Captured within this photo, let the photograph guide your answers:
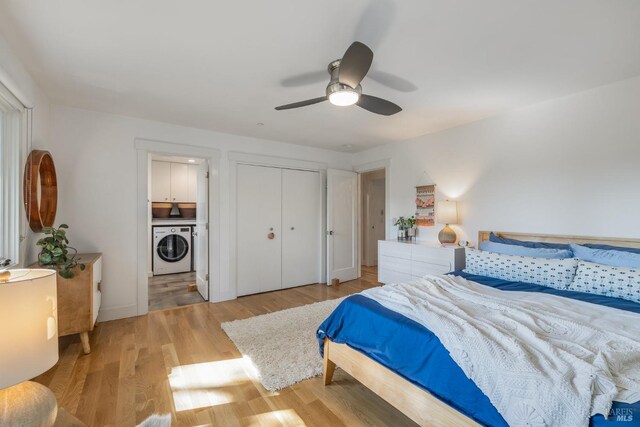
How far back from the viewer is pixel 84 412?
184cm

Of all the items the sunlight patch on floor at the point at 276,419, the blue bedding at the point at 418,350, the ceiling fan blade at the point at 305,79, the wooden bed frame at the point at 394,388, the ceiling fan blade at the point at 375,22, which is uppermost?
the ceiling fan blade at the point at 375,22

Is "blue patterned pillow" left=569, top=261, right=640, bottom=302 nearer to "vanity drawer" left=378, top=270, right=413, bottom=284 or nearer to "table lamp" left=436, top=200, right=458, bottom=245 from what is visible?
"table lamp" left=436, top=200, right=458, bottom=245

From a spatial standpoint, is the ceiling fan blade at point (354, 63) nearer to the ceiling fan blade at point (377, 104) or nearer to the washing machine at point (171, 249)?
the ceiling fan blade at point (377, 104)

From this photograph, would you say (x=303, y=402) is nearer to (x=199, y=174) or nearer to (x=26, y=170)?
(x=26, y=170)

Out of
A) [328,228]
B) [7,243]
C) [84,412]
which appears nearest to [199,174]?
[328,228]

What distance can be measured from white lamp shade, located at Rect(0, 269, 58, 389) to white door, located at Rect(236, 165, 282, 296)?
3264mm

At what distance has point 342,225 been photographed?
17.1 feet

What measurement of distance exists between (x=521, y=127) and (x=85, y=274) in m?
4.63

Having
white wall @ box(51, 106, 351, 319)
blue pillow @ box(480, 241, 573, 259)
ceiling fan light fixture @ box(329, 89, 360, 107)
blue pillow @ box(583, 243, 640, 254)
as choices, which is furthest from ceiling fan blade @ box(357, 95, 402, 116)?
white wall @ box(51, 106, 351, 319)

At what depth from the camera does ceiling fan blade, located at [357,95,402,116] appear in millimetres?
2240

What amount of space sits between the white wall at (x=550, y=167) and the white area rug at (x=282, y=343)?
222 cm

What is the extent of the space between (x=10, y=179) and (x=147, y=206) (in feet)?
4.92

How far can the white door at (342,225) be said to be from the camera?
5.00 m

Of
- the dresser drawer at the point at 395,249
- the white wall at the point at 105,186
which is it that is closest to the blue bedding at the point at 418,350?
the dresser drawer at the point at 395,249
